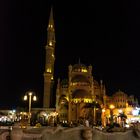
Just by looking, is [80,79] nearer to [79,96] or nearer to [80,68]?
[80,68]

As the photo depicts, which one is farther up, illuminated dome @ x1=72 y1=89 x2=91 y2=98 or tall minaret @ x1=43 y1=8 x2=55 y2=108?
tall minaret @ x1=43 y1=8 x2=55 y2=108

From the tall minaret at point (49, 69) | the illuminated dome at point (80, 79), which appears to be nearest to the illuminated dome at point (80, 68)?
the illuminated dome at point (80, 79)

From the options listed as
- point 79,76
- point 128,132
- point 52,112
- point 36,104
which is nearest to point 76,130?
point 128,132

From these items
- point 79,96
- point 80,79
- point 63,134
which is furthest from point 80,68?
point 63,134

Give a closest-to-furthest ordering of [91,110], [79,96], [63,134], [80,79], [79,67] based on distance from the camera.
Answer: [63,134], [91,110], [79,96], [80,79], [79,67]

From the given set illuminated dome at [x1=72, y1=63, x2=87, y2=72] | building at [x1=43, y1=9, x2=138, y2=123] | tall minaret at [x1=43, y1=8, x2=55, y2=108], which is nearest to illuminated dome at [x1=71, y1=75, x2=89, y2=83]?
building at [x1=43, y1=9, x2=138, y2=123]

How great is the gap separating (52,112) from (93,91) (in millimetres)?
14539

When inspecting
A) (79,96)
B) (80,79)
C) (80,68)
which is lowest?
(79,96)

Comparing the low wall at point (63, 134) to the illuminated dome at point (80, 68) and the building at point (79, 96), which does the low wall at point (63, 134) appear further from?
the illuminated dome at point (80, 68)

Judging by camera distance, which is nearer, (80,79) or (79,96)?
(79,96)

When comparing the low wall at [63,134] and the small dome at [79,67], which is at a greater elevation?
the small dome at [79,67]

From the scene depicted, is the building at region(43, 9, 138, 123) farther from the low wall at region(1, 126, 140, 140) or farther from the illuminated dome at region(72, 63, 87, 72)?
the low wall at region(1, 126, 140, 140)

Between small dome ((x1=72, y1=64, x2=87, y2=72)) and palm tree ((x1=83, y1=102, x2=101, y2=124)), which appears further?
small dome ((x1=72, y1=64, x2=87, y2=72))

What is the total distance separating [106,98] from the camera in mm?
93812
